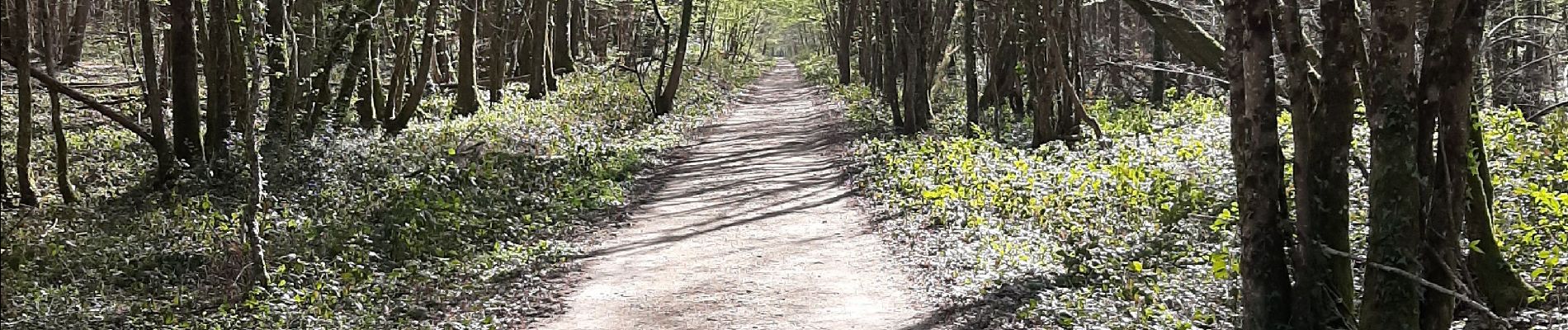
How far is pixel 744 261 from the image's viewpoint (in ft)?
32.3

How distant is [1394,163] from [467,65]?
18.5m

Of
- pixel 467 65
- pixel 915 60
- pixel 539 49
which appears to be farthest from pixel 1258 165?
pixel 539 49

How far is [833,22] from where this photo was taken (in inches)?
1620

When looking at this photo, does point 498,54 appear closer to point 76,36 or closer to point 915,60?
point 915,60

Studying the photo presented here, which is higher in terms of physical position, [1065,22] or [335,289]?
[1065,22]

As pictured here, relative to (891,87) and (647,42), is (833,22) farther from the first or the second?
(891,87)

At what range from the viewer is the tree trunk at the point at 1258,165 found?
17.1 ft

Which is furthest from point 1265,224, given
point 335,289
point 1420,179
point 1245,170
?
point 335,289

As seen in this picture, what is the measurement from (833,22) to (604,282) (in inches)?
1294

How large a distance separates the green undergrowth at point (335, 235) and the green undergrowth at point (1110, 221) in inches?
128

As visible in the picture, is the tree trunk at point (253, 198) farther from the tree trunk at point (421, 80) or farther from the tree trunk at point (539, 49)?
the tree trunk at point (539, 49)

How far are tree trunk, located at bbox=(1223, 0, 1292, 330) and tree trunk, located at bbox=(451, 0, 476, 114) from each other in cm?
1770

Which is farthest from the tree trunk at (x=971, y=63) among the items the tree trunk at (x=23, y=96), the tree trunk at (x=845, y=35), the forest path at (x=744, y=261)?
the tree trunk at (x=23, y=96)

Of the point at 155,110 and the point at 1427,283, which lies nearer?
the point at 1427,283
